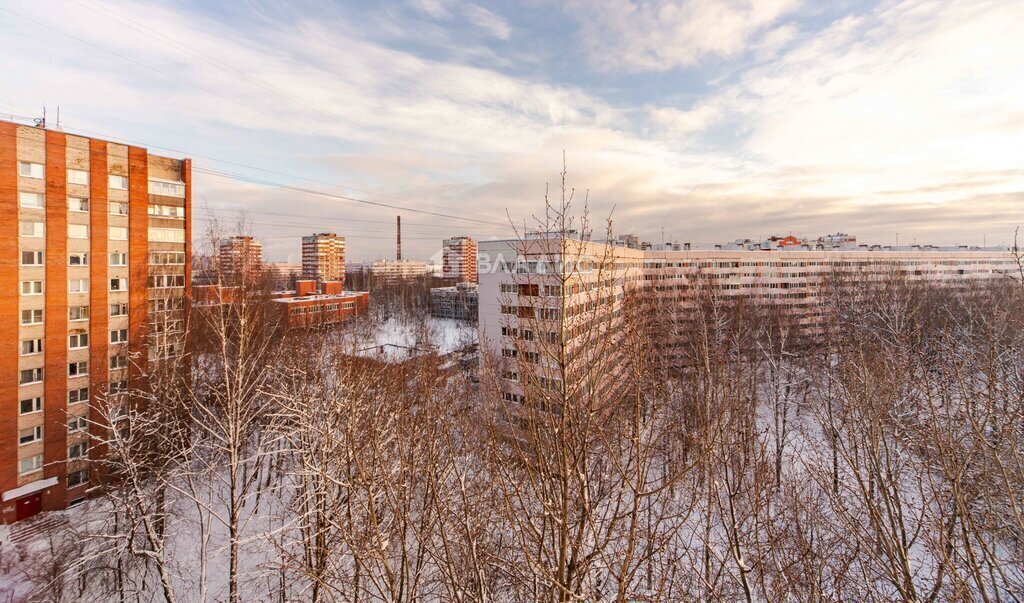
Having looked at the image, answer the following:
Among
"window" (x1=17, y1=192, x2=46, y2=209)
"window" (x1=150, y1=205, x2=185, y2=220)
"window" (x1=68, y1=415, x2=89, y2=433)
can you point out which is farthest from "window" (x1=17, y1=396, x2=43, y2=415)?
"window" (x1=150, y1=205, x2=185, y2=220)

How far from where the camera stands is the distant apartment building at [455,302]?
68.1m

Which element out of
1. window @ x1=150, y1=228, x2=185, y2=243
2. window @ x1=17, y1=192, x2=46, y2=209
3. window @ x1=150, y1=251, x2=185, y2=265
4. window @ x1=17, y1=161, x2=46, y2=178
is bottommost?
window @ x1=150, y1=251, x2=185, y2=265

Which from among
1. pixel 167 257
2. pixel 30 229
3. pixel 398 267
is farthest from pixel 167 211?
pixel 398 267

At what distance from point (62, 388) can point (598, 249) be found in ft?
95.9

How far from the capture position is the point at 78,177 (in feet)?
67.3

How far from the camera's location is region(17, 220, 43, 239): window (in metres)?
18.8

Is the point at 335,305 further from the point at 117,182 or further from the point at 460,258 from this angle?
the point at 460,258

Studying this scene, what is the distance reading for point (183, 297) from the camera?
23.8 metres

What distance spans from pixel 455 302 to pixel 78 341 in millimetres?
54195

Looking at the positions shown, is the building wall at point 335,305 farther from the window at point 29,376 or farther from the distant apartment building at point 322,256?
the distant apartment building at point 322,256

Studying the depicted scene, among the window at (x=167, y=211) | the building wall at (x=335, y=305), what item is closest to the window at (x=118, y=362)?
the window at (x=167, y=211)

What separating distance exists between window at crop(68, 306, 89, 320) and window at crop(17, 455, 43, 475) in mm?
6294

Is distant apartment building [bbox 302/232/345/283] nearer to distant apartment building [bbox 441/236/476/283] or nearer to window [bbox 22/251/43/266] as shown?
distant apartment building [bbox 441/236/476/283]

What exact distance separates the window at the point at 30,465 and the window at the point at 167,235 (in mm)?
11443
